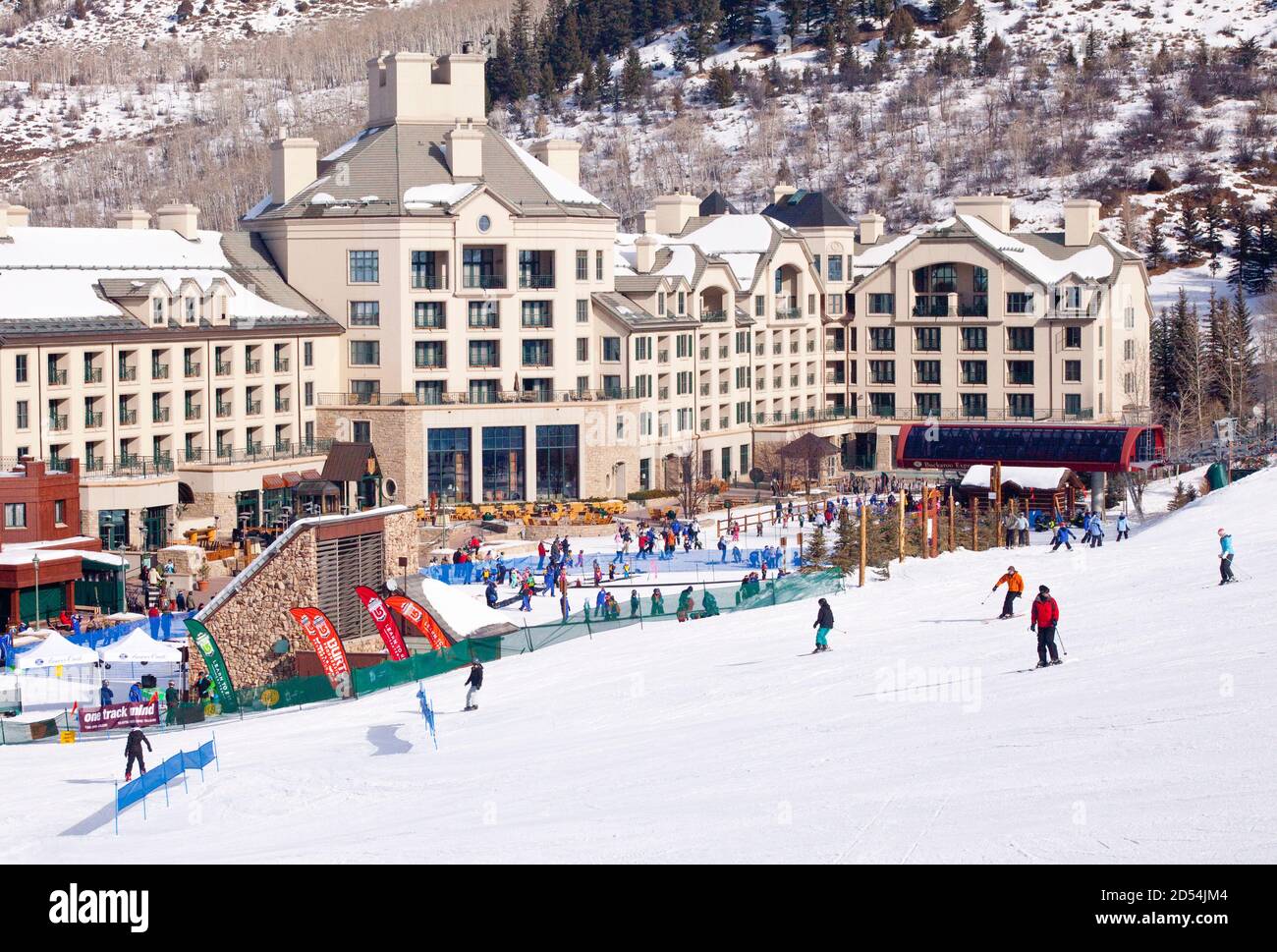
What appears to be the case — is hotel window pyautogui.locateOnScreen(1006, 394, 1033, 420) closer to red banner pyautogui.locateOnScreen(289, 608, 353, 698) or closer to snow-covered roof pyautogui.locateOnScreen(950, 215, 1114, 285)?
snow-covered roof pyautogui.locateOnScreen(950, 215, 1114, 285)

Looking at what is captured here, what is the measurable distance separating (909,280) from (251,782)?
71684 mm

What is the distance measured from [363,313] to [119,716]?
43.7m

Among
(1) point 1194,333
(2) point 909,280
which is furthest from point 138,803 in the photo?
(1) point 1194,333

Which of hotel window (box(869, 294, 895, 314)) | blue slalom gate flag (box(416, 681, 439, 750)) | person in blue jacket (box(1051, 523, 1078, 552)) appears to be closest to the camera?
blue slalom gate flag (box(416, 681, 439, 750))

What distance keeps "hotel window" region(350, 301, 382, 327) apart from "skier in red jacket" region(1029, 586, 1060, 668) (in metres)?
52.8

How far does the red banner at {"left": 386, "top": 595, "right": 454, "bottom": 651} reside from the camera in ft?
176

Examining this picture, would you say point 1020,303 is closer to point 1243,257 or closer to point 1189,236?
point 1243,257

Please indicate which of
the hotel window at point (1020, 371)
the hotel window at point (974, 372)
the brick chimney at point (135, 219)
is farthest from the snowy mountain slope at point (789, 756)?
the hotel window at point (974, 372)

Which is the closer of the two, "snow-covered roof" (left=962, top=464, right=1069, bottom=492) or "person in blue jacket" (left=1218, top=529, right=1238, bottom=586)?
"person in blue jacket" (left=1218, top=529, right=1238, bottom=586)

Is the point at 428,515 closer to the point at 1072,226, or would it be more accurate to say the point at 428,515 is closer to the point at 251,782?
the point at 1072,226

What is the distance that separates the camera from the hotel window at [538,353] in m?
90.8

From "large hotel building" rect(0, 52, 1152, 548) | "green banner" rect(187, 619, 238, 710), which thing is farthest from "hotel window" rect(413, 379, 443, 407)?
"green banner" rect(187, 619, 238, 710)

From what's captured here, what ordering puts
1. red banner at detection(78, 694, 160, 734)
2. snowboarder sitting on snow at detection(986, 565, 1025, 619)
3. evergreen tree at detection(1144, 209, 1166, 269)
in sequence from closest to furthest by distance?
1. snowboarder sitting on snow at detection(986, 565, 1025, 619)
2. red banner at detection(78, 694, 160, 734)
3. evergreen tree at detection(1144, 209, 1166, 269)

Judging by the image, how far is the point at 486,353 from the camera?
90.1 m
